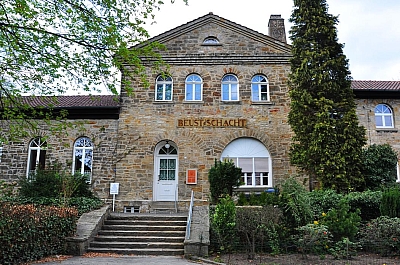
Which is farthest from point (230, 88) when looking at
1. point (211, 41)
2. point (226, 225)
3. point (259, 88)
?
point (226, 225)

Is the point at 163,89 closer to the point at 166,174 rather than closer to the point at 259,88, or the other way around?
the point at 166,174

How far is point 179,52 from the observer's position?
16.8 m

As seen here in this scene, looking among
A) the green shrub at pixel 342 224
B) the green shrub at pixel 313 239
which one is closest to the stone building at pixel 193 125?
the green shrub at pixel 342 224

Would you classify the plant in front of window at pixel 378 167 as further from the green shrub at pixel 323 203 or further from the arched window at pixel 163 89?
the arched window at pixel 163 89

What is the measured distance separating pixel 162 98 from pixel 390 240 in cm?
1062

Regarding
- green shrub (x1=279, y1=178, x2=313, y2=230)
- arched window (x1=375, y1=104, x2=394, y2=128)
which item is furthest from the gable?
green shrub (x1=279, y1=178, x2=313, y2=230)

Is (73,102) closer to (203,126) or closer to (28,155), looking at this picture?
(28,155)

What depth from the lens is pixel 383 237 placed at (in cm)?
934

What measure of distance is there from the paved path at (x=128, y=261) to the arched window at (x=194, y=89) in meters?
8.64

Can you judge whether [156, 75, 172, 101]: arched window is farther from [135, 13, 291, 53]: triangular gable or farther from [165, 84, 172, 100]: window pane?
[135, 13, 291, 53]: triangular gable

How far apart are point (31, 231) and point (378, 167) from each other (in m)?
12.2

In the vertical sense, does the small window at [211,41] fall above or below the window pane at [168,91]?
above

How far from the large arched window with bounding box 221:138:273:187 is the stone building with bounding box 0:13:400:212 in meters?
0.04

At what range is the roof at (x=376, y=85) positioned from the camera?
55.9ft
